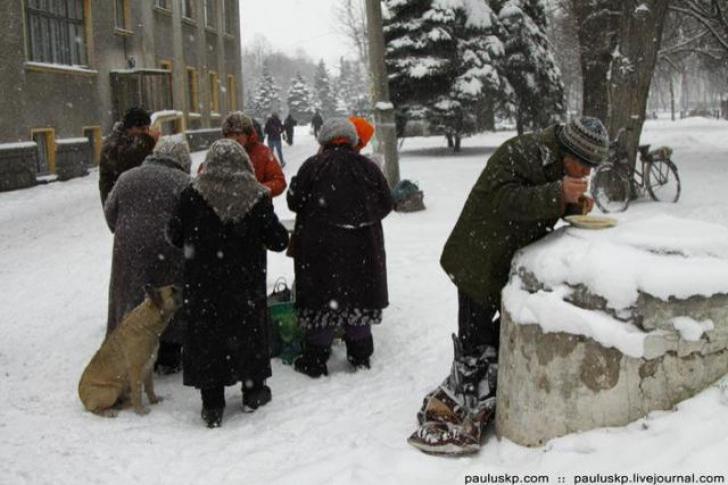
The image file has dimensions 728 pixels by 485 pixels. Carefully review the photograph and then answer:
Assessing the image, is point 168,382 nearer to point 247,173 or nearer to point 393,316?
point 247,173

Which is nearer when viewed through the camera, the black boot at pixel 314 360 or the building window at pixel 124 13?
the black boot at pixel 314 360

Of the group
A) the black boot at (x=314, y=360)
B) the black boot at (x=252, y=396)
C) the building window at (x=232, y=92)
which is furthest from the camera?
the building window at (x=232, y=92)

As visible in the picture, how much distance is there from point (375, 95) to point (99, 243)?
16.0 feet

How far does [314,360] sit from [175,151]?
1821mm

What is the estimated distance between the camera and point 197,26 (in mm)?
29672

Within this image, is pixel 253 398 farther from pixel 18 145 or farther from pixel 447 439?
pixel 18 145

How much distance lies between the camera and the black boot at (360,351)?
18.4ft

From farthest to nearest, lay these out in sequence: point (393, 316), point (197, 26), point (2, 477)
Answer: point (197, 26)
point (393, 316)
point (2, 477)

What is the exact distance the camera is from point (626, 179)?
12367mm

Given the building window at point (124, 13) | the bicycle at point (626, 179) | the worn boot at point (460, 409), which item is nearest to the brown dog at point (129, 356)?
the worn boot at point (460, 409)

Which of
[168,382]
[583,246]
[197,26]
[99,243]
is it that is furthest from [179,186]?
[197,26]

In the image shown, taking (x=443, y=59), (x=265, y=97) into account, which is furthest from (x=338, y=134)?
(x=265, y=97)

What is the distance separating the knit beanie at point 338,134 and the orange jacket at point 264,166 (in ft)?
2.23

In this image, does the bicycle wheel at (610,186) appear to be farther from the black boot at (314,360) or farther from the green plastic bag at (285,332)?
the black boot at (314,360)
